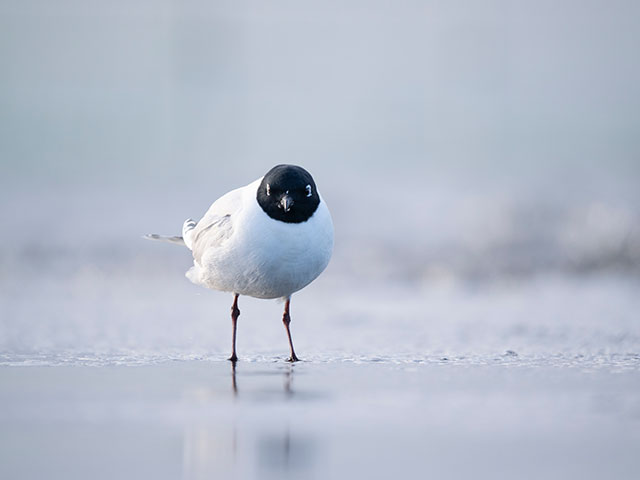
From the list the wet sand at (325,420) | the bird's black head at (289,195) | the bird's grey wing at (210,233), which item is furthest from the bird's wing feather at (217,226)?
the wet sand at (325,420)

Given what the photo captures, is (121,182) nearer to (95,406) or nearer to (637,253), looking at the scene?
(637,253)

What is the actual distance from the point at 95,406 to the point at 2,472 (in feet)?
3.29

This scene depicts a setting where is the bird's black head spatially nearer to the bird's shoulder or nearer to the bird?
the bird

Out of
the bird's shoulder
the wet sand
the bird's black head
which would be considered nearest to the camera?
the wet sand

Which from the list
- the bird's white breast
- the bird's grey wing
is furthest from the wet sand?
the bird's grey wing

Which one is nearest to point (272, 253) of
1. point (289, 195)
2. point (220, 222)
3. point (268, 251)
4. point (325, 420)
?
point (268, 251)

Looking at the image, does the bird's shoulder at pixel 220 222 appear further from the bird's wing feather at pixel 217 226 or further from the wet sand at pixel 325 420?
the wet sand at pixel 325 420

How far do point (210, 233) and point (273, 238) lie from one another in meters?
0.62

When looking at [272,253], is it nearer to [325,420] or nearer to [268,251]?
[268,251]

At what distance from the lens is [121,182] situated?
832 inches

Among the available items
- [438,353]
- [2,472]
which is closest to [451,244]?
[438,353]

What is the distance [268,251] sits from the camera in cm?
527

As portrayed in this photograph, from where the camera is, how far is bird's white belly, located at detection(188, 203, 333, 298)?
17.2 ft

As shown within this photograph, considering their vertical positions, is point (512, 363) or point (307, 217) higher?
point (307, 217)
